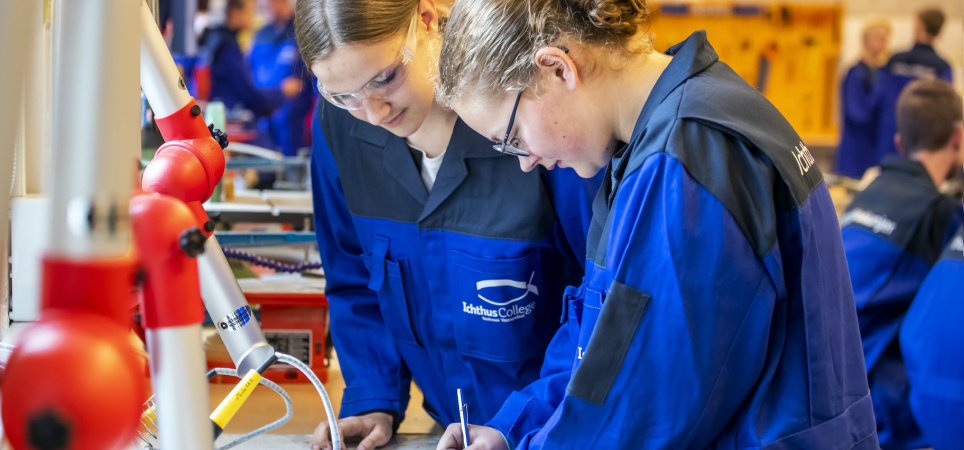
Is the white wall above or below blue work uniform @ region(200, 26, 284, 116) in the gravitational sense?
above

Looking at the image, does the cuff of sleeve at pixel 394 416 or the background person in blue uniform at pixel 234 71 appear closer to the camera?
the cuff of sleeve at pixel 394 416

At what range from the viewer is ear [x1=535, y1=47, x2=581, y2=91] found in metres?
0.97

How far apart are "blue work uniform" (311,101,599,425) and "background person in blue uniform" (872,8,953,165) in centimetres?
671

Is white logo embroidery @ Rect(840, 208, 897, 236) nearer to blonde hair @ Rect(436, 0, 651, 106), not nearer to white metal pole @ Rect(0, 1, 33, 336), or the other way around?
blonde hair @ Rect(436, 0, 651, 106)

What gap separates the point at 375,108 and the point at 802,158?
694 millimetres

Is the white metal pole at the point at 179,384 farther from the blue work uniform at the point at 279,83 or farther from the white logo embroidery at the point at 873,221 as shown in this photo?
the blue work uniform at the point at 279,83

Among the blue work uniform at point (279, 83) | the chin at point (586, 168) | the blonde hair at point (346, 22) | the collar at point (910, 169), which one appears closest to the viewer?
the chin at point (586, 168)

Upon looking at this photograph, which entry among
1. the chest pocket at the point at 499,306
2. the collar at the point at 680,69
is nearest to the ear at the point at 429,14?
the chest pocket at the point at 499,306

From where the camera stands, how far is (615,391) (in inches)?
33.9

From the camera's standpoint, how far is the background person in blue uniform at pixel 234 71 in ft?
21.7

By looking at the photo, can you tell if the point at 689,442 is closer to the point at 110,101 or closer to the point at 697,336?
the point at 697,336

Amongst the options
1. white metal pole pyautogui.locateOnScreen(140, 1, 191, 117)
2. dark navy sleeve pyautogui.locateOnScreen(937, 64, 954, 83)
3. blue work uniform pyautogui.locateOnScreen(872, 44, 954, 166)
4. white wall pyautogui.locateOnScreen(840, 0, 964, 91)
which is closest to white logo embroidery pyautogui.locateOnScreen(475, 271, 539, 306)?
white metal pole pyautogui.locateOnScreen(140, 1, 191, 117)

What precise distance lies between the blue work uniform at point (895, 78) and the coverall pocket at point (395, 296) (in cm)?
707

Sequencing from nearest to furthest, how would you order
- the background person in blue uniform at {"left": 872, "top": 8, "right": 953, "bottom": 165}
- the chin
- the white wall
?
the chin, the background person in blue uniform at {"left": 872, "top": 8, "right": 953, "bottom": 165}, the white wall
